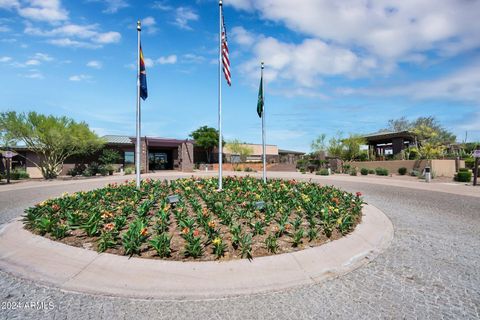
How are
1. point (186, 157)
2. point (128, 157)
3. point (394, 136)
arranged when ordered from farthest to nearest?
1. point (186, 157)
2. point (128, 157)
3. point (394, 136)

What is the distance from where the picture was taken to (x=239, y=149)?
2169 inches

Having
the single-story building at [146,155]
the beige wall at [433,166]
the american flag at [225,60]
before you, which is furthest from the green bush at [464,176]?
the single-story building at [146,155]

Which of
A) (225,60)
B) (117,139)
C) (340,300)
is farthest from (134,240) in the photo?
(117,139)

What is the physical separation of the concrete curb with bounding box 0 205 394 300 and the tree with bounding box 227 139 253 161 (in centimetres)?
4977

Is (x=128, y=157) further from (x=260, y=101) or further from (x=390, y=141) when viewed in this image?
(x=390, y=141)

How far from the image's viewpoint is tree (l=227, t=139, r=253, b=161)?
54.9 metres

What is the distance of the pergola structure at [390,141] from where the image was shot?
3598cm

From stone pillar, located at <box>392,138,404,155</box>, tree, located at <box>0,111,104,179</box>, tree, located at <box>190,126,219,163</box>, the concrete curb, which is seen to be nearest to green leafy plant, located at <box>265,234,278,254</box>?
the concrete curb

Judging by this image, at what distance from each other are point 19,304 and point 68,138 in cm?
2707

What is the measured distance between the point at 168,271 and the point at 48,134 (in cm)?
2650

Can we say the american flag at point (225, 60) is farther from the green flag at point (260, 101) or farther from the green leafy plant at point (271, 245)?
the green leafy plant at point (271, 245)

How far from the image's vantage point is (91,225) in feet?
17.3

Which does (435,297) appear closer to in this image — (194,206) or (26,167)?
(194,206)

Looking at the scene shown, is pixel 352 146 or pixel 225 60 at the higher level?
pixel 225 60
